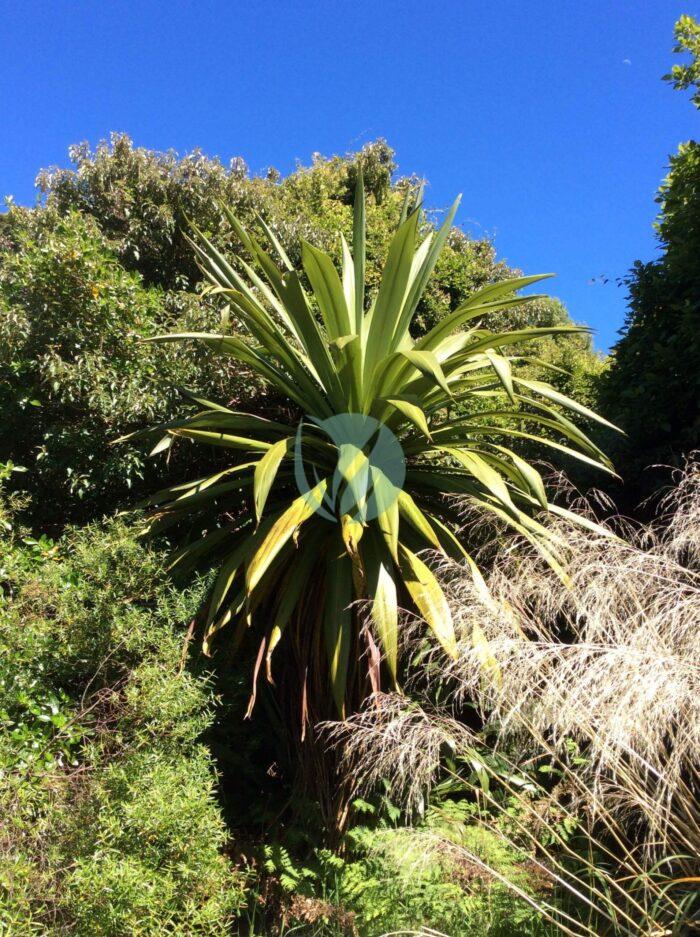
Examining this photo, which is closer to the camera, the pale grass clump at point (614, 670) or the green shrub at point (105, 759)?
the pale grass clump at point (614, 670)

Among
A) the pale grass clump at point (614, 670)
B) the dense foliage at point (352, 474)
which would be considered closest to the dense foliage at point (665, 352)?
the dense foliage at point (352, 474)

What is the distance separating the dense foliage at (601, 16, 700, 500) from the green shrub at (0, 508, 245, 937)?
280 cm

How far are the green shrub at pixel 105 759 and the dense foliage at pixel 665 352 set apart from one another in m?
2.80

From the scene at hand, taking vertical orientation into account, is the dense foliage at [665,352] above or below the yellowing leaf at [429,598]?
above

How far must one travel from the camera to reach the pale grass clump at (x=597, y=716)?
2004 mm

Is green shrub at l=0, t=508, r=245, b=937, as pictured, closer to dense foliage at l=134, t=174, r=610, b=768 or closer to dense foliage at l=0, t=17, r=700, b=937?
dense foliage at l=0, t=17, r=700, b=937

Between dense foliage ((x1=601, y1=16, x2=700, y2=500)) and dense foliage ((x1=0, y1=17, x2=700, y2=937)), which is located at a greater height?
dense foliage ((x1=601, y1=16, x2=700, y2=500))

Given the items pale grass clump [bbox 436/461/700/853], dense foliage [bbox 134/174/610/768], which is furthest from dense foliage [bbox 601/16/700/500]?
pale grass clump [bbox 436/461/700/853]

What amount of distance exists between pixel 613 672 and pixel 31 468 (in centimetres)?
355

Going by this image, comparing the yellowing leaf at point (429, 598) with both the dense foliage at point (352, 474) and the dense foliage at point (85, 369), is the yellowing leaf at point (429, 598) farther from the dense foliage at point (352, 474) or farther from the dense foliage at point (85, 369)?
the dense foliage at point (85, 369)

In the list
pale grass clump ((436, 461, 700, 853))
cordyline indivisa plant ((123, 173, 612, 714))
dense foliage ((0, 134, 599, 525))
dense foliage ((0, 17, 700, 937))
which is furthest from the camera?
dense foliage ((0, 134, 599, 525))

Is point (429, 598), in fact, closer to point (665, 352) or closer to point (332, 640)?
point (332, 640)

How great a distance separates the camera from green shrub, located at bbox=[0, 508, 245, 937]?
2268mm

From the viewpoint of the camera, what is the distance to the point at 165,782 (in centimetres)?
243
